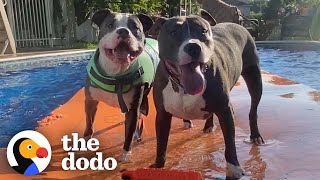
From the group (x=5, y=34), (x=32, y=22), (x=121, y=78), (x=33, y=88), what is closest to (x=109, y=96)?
(x=121, y=78)

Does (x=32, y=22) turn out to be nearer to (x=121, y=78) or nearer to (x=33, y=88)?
(x=33, y=88)

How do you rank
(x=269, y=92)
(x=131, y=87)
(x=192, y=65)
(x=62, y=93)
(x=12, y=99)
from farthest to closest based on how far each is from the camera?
(x=62, y=93) → (x=12, y=99) → (x=269, y=92) → (x=131, y=87) → (x=192, y=65)

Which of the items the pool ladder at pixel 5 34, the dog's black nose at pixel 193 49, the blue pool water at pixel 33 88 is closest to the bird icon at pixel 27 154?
the dog's black nose at pixel 193 49

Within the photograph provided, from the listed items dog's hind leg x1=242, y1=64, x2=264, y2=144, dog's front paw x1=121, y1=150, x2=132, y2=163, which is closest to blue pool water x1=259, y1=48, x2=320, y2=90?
dog's hind leg x1=242, y1=64, x2=264, y2=144

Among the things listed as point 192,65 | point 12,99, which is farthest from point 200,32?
point 12,99

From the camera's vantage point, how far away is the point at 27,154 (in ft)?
9.85

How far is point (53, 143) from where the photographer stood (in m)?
4.38

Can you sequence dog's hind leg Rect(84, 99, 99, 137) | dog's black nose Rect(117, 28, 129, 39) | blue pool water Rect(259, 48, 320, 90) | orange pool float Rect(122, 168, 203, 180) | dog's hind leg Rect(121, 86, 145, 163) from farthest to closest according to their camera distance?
blue pool water Rect(259, 48, 320, 90), dog's hind leg Rect(84, 99, 99, 137), dog's hind leg Rect(121, 86, 145, 163), dog's black nose Rect(117, 28, 129, 39), orange pool float Rect(122, 168, 203, 180)

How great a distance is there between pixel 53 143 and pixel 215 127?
181 cm

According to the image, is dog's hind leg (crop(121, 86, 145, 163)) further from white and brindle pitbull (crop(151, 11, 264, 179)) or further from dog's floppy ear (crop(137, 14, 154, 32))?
dog's floppy ear (crop(137, 14, 154, 32))

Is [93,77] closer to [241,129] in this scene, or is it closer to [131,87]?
[131,87]

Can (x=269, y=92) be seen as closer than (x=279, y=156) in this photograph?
No

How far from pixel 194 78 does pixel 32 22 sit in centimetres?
1690

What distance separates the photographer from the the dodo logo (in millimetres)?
3098
